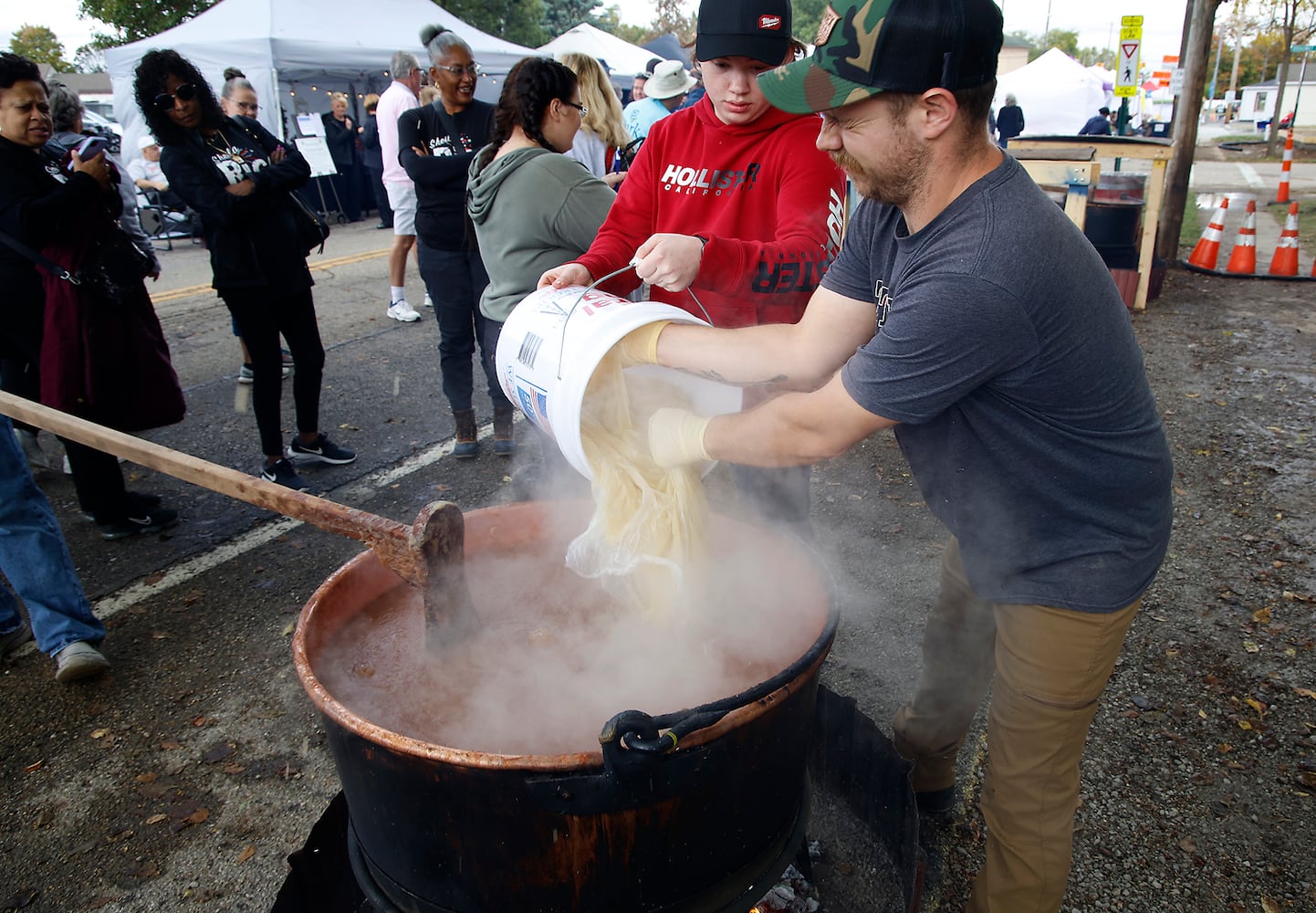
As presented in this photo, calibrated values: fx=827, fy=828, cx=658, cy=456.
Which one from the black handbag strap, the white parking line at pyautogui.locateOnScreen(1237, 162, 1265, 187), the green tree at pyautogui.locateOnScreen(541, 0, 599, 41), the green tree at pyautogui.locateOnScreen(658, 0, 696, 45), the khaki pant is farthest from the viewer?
the green tree at pyautogui.locateOnScreen(658, 0, 696, 45)

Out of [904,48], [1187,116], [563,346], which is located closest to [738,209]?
[563,346]

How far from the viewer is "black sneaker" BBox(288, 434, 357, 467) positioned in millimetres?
4844

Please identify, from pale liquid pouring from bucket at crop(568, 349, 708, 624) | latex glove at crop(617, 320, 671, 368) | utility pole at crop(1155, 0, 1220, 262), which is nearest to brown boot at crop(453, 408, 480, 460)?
pale liquid pouring from bucket at crop(568, 349, 708, 624)

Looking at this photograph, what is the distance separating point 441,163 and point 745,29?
8.71 feet

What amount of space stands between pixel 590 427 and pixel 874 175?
0.91 m

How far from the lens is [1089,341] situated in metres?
1.48

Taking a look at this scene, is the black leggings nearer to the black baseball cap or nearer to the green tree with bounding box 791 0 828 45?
the black baseball cap

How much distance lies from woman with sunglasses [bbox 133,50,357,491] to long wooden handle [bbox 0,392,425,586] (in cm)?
209

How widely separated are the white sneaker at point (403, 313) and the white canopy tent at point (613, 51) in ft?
36.0

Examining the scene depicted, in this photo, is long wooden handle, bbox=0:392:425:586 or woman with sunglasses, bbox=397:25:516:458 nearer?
long wooden handle, bbox=0:392:425:586

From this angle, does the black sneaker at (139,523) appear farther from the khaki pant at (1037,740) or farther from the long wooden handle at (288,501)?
the khaki pant at (1037,740)

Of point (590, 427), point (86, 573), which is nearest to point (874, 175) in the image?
point (590, 427)

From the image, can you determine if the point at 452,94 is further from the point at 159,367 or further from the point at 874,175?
the point at 874,175

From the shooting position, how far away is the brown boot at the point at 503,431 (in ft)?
16.7
